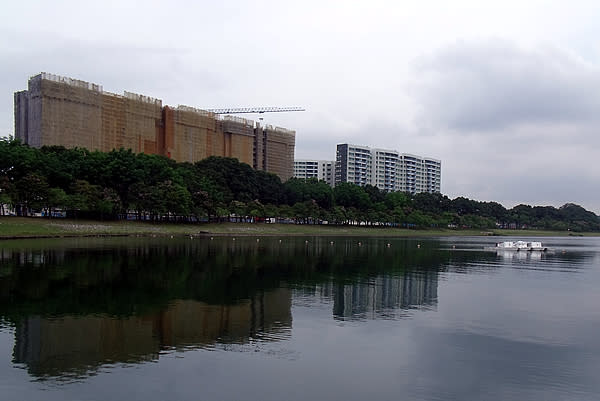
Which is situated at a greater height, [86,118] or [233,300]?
[86,118]

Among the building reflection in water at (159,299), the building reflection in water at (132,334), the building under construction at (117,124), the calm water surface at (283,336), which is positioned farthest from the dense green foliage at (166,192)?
the building reflection in water at (132,334)

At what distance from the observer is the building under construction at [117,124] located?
121 meters

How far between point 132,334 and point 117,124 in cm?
12891

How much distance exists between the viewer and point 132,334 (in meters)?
19.0

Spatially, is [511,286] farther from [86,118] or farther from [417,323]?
[86,118]

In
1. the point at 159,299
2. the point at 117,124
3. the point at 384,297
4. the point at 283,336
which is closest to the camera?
the point at 283,336

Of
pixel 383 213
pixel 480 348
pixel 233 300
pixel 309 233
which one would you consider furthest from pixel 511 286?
pixel 383 213

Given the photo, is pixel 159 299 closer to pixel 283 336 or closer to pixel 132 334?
pixel 132 334

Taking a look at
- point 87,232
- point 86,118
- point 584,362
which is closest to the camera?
point 584,362

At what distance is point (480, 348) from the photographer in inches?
758

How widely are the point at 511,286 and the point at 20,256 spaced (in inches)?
1560

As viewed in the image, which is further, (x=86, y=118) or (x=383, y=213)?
(x=383, y=213)

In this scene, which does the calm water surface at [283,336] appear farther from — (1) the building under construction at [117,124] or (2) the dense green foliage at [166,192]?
(1) the building under construction at [117,124]

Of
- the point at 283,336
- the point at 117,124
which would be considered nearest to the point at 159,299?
the point at 283,336
